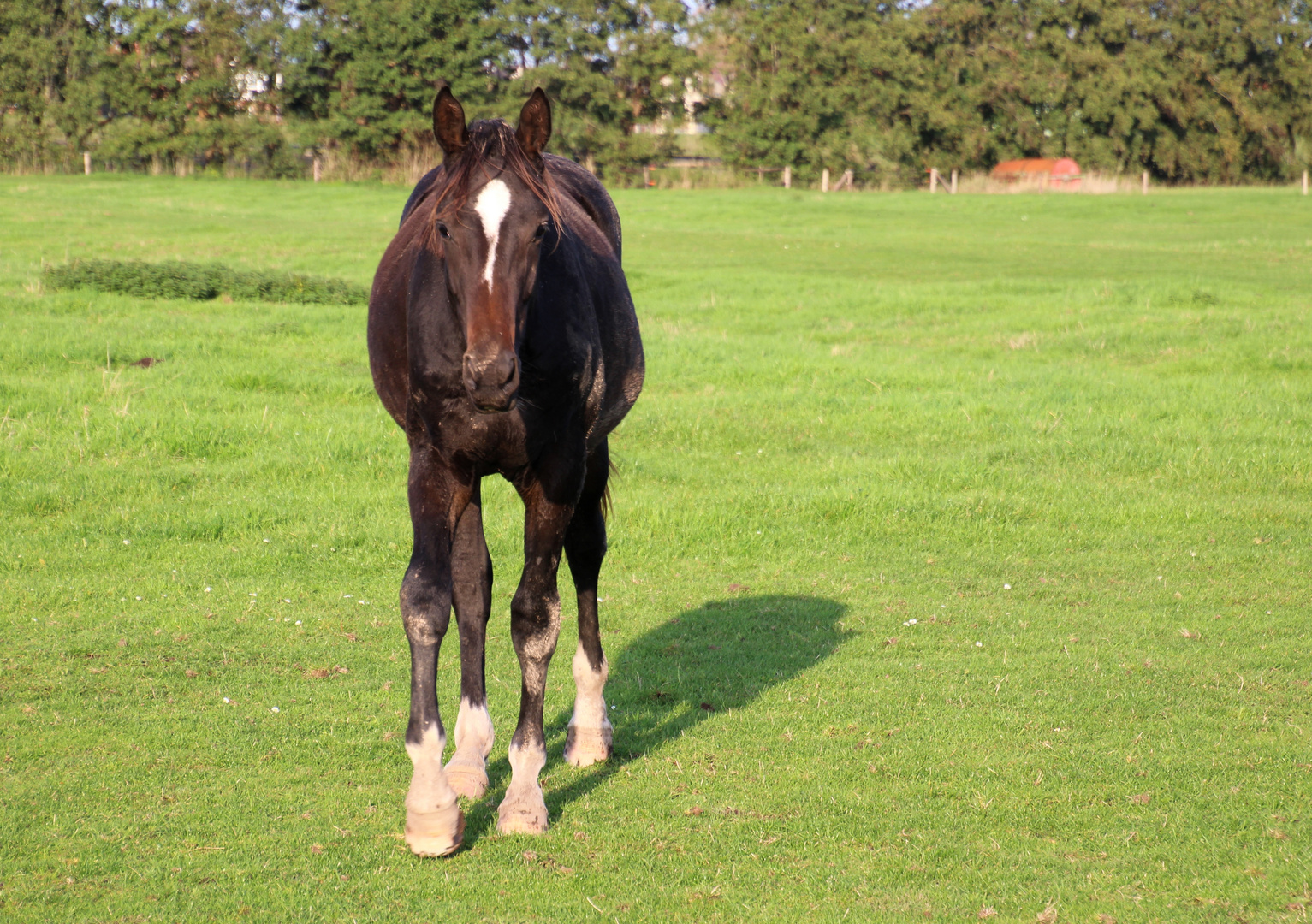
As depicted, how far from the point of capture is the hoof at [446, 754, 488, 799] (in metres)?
5.14

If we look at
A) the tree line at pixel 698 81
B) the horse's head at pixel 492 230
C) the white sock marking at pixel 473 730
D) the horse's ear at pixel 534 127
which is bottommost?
the white sock marking at pixel 473 730

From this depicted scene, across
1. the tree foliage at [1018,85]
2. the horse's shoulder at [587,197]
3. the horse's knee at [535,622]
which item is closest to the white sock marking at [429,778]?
the horse's knee at [535,622]

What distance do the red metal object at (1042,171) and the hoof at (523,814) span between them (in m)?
57.2

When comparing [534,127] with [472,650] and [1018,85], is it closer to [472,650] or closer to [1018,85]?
[472,650]

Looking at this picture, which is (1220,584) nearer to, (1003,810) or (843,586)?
(843,586)

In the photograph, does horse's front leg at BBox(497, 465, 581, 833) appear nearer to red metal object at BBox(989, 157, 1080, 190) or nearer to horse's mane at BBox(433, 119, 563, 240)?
horse's mane at BBox(433, 119, 563, 240)

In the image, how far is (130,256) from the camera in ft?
77.7

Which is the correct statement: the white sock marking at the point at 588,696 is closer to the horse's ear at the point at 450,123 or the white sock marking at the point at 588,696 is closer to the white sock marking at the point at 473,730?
the white sock marking at the point at 473,730

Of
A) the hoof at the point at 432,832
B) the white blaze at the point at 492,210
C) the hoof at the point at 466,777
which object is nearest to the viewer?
the white blaze at the point at 492,210

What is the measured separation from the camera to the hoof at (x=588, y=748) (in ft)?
18.7

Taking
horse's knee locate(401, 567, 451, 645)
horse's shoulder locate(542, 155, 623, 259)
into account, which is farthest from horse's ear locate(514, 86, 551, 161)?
horse's knee locate(401, 567, 451, 645)

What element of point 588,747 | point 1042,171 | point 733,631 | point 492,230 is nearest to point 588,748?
point 588,747

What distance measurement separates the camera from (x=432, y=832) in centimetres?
464

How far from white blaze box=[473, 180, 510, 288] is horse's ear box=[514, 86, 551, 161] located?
12.6 inches
